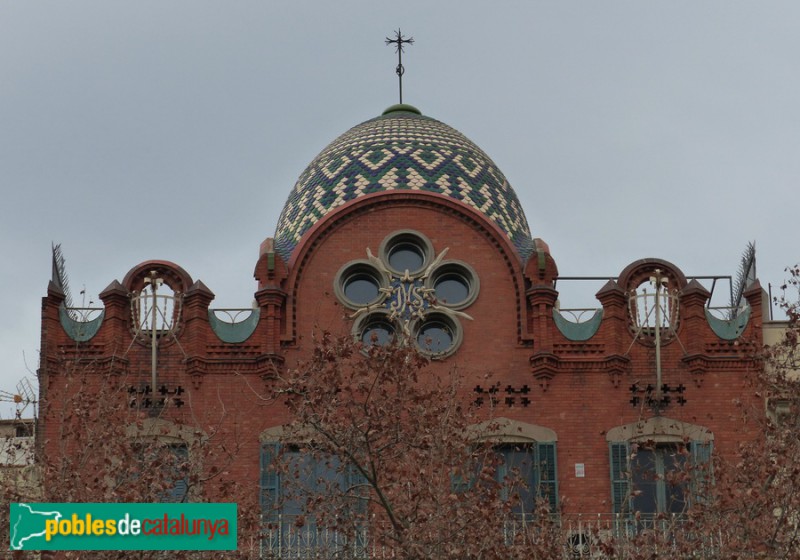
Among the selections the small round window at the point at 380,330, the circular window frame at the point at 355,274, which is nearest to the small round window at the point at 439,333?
the small round window at the point at 380,330

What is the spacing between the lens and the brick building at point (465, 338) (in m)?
30.8

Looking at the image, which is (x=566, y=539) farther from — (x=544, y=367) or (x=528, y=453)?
(x=544, y=367)

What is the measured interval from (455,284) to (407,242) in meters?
1.12

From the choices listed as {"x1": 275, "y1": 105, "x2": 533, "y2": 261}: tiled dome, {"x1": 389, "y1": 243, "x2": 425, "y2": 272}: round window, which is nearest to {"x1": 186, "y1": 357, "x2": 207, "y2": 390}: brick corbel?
{"x1": 275, "y1": 105, "x2": 533, "y2": 261}: tiled dome

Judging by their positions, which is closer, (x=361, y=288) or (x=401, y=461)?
(x=401, y=461)

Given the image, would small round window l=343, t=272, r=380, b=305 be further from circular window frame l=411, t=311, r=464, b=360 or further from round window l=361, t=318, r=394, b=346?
circular window frame l=411, t=311, r=464, b=360

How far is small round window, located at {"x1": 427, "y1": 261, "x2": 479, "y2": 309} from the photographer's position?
105ft

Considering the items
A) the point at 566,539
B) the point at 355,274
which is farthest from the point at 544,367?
the point at 566,539

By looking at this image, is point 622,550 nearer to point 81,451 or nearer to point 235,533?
point 235,533

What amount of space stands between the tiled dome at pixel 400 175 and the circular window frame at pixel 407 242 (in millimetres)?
1078

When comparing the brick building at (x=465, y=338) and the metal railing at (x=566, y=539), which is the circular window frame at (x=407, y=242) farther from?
the metal railing at (x=566, y=539)

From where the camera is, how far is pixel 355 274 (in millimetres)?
32125

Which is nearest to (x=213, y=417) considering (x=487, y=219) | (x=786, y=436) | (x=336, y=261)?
(x=336, y=261)

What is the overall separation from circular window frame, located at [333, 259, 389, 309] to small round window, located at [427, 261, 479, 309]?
815 mm
